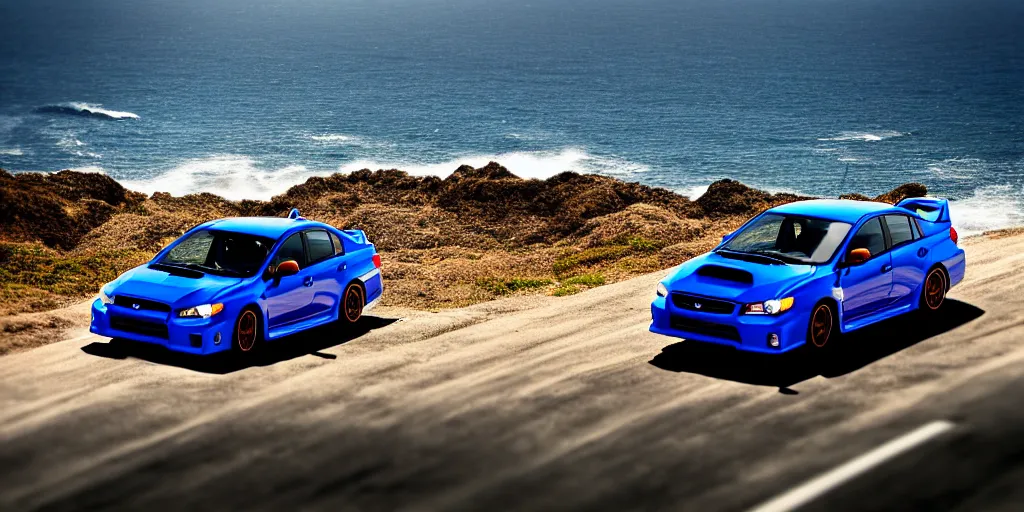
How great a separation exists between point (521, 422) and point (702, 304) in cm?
304

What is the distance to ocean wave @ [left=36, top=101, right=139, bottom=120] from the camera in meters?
101

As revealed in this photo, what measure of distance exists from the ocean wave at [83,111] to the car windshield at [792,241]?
94.5 metres

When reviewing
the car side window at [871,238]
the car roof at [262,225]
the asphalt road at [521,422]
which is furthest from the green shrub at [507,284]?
the car side window at [871,238]

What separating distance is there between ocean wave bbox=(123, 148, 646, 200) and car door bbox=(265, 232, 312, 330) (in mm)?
50372

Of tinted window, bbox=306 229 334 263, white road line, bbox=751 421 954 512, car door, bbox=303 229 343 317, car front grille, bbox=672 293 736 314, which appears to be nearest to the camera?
white road line, bbox=751 421 954 512

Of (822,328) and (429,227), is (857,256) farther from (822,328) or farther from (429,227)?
(429,227)

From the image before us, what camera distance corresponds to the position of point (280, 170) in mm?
74250

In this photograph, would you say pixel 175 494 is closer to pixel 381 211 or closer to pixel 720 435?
pixel 720 435

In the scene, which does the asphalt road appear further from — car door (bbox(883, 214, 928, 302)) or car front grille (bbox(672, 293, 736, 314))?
car front grille (bbox(672, 293, 736, 314))

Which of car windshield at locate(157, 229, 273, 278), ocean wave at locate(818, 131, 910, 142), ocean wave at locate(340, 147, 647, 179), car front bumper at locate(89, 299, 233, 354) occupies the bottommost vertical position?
ocean wave at locate(818, 131, 910, 142)

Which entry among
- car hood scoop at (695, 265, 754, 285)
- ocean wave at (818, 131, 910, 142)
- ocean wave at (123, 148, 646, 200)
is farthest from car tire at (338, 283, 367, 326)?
ocean wave at (818, 131, 910, 142)

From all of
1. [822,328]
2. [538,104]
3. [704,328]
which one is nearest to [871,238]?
[822,328]

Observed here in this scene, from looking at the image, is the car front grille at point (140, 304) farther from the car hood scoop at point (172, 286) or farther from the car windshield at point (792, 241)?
the car windshield at point (792, 241)

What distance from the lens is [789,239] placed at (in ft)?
47.6
